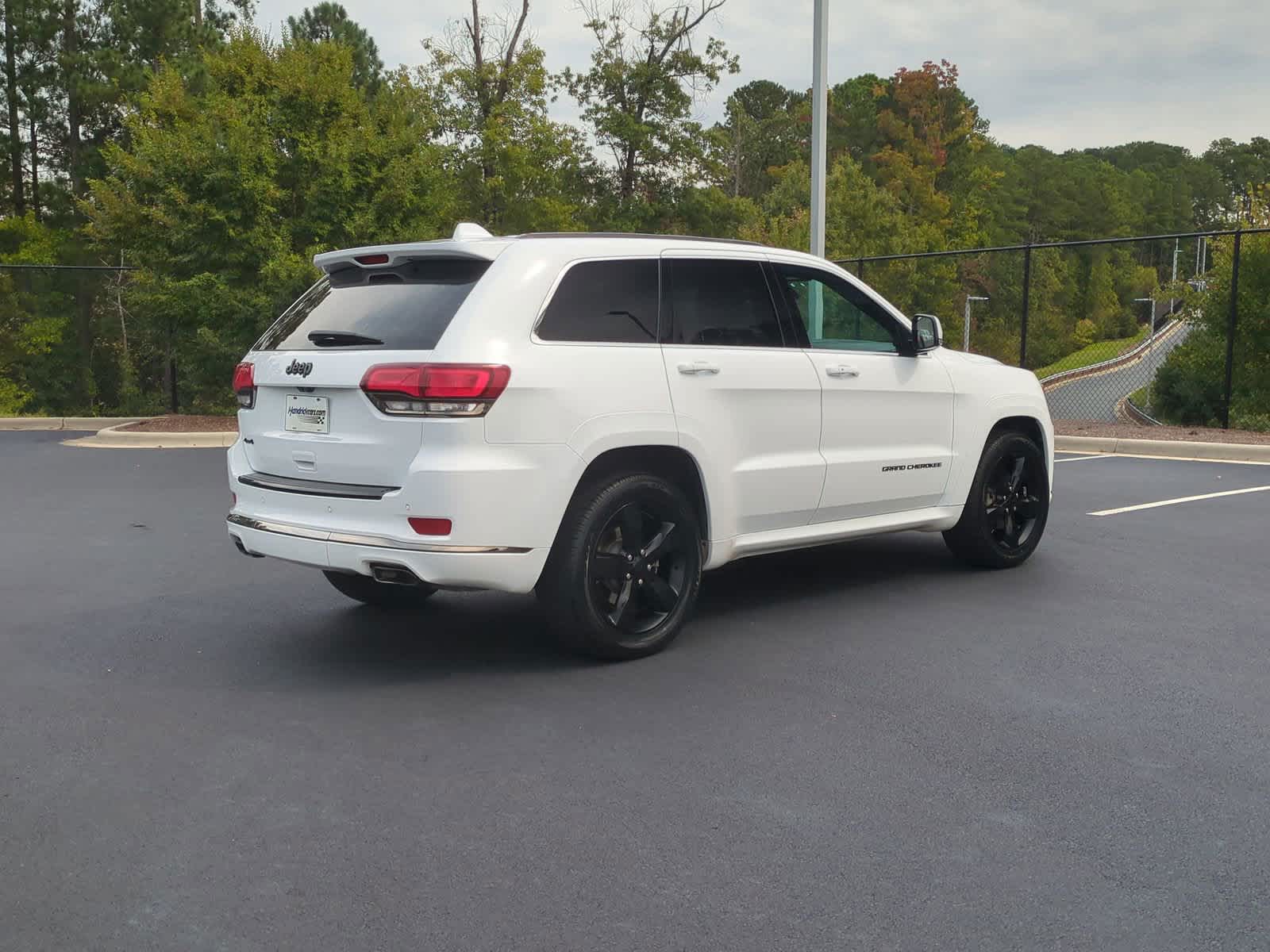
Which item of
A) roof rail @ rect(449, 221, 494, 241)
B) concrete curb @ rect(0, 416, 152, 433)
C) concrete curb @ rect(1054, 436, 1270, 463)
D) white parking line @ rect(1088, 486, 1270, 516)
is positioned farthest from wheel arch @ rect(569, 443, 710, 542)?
concrete curb @ rect(0, 416, 152, 433)

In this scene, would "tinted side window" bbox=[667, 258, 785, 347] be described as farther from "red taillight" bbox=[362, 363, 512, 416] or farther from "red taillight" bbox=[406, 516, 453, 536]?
"red taillight" bbox=[406, 516, 453, 536]

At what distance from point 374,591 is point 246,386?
141 centimetres

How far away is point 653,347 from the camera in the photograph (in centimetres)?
565

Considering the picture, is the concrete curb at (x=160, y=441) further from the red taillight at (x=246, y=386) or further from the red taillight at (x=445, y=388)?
the red taillight at (x=445, y=388)

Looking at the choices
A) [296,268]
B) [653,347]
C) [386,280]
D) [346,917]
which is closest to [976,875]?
[346,917]

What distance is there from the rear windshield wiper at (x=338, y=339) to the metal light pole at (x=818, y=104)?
11.3 metres

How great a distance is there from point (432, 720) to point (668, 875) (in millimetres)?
1653

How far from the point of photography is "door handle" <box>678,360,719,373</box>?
5699mm

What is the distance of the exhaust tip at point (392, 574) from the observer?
5012 mm

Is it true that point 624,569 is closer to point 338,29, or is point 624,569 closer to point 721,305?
point 721,305

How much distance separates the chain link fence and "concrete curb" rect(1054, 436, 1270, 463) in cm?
220

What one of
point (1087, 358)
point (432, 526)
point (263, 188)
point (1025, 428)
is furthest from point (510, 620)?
point (1087, 358)

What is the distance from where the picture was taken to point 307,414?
5414 mm

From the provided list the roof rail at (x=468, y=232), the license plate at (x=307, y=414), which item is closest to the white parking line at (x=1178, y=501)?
the roof rail at (x=468, y=232)
